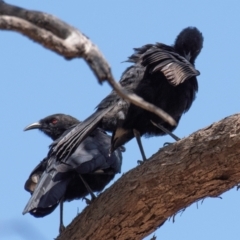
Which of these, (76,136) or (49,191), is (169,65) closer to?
(76,136)

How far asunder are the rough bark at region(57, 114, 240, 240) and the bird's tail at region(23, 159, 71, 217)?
0.51 meters

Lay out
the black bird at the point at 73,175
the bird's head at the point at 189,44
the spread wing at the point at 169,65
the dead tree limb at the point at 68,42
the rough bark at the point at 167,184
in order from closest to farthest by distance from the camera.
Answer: the dead tree limb at the point at 68,42, the rough bark at the point at 167,184, the spread wing at the point at 169,65, the black bird at the point at 73,175, the bird's head at the point at 189,44

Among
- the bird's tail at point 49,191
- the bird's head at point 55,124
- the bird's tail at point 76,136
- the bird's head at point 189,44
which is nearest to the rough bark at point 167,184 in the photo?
the bird's tail at point 49,191

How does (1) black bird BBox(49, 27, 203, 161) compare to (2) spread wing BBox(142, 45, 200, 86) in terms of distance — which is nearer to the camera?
(2) spread wing BBox(142, 45, 200, 86)

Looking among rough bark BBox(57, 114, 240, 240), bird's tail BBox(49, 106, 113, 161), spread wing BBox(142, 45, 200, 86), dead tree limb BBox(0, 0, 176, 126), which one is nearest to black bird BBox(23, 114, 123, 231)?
bird's tail BBox(49, 106, 113, 161)

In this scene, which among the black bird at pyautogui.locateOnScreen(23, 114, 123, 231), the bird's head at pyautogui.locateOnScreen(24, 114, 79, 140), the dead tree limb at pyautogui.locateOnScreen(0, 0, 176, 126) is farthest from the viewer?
the bird's head at pyautogui.locateOnScreen(24, 114, 79, 140)

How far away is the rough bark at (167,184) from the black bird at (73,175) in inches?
23.5

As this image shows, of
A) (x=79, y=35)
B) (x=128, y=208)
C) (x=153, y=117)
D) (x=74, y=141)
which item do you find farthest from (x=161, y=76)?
(x=79, y=35)

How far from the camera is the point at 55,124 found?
32.3ft

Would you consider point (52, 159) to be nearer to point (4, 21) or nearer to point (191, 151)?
point (191, 151)

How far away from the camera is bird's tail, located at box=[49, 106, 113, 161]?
294 inches

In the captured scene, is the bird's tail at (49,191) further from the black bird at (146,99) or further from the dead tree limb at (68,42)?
the dead tree limb at (68,42)

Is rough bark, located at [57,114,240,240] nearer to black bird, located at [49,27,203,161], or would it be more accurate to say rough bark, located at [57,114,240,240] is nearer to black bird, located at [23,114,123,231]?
black bird, located at [23,114,123,231]

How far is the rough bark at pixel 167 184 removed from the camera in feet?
20.6
